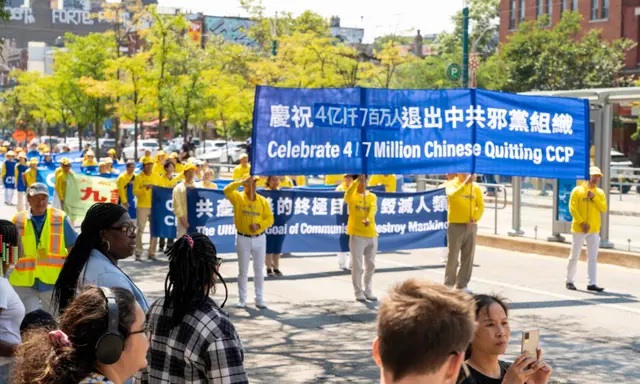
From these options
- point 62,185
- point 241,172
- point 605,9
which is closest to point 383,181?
point 241,172

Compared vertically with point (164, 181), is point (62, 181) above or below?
below

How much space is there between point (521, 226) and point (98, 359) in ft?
67.3

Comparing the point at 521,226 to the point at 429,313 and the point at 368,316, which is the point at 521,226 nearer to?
the point at 368,316

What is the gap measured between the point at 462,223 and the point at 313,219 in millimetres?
3675

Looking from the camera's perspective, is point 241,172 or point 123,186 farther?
point 123,186

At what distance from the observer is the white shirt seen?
614 cm

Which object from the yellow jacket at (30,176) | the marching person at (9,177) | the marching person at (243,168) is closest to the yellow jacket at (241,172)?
the marching person at (243,168)

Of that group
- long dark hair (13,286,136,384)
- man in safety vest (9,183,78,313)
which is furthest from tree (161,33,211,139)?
long dark hair (13,286,136,384)

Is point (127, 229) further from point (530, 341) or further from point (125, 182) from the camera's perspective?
point (125, 182)

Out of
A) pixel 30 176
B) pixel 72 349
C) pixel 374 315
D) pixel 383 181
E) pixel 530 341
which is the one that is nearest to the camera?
pixel 72 349

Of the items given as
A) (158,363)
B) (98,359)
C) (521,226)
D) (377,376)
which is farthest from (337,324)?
(521,226)

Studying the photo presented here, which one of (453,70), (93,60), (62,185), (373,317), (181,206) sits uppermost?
(93,60)

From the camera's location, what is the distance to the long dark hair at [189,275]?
16.4 ft

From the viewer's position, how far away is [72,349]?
3.47 metres
